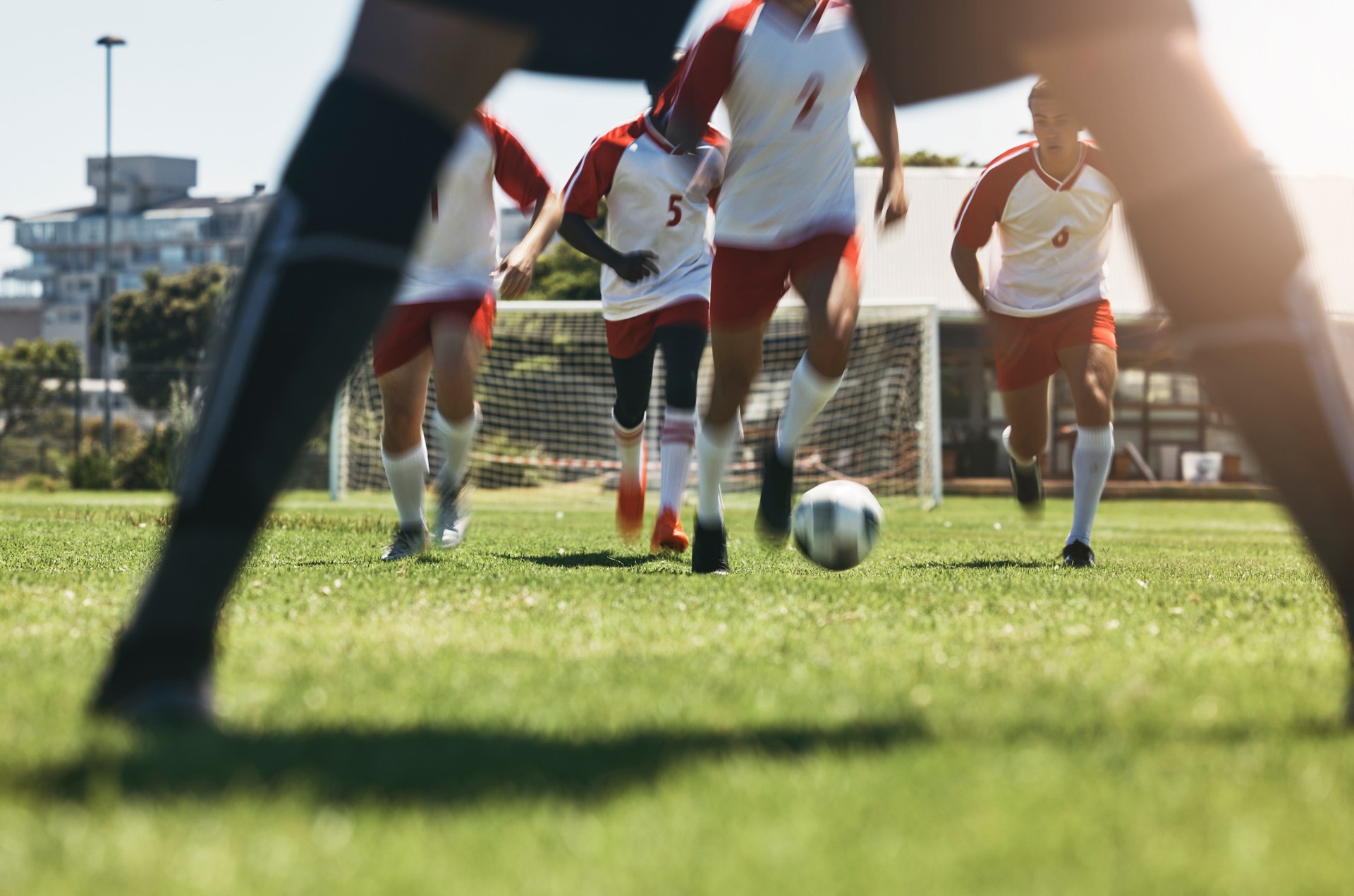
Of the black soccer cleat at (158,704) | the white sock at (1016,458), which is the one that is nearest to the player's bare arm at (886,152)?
the white sock at (1016,458)

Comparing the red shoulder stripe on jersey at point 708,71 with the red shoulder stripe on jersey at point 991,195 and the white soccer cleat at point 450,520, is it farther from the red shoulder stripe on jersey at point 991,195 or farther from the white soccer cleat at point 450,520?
the white soccer cleat at point 450,520

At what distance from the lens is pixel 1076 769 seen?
64.9 inches

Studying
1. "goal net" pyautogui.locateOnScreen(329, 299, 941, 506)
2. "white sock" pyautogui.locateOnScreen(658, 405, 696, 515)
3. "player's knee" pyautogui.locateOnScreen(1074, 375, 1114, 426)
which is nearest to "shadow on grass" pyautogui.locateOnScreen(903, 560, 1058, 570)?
"player's knee" pyautogui.locateOnScreen(1074, 375, 1114, 426)

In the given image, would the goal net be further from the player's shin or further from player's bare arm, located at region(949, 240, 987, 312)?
player's bare arm, located at region(949, 240, 987, 312)

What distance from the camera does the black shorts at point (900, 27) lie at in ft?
6.45

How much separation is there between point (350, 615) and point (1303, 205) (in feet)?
126

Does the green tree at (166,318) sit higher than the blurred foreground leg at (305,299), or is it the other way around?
the green tree at (166,318)

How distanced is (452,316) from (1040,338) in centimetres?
322

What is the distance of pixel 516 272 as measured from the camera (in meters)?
5.84

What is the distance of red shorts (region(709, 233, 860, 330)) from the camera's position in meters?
5.01

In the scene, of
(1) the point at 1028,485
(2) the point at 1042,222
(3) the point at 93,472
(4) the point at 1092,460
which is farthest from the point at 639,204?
(3) the point at 93,472

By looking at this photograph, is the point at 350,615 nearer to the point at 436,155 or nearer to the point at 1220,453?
the point at 436,155

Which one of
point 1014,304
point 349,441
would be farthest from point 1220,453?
point 1014,304

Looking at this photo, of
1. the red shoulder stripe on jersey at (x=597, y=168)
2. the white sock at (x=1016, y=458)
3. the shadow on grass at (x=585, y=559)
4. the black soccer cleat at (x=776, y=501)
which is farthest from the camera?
the red shoulder stripe on jersey at (x=597, y=168)
